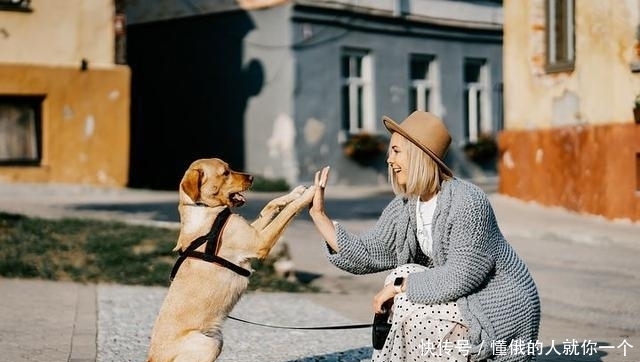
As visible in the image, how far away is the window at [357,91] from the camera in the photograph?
25156mm

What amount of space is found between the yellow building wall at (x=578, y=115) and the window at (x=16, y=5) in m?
8.77

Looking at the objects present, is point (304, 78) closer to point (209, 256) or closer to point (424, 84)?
point (424, 84)

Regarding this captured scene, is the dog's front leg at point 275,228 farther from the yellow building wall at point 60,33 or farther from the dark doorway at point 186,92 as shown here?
the dark doorway at point 186,92

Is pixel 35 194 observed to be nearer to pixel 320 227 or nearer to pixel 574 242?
pixel 574 242

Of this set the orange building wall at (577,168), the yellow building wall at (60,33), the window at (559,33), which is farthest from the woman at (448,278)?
the yellow building wall at (60,33)

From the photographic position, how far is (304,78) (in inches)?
949

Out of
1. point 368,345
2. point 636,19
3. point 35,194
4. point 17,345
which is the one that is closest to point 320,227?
point 368,345

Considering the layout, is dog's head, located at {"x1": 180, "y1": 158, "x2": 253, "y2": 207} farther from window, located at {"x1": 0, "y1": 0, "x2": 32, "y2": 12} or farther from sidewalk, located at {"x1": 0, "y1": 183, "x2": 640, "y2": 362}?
window, located at {"x1": 0, "y1": 0, "x2": 32, "y2": 12}

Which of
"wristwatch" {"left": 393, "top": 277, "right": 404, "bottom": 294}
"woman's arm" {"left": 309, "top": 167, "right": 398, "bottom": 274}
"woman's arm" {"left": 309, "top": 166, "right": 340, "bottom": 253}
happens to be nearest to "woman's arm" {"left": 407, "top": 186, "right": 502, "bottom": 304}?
"wristwatch" {"left": 393, "top": 277, "right": 404, "bottom": 294}

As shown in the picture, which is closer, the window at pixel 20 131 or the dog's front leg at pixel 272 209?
the dog's front leg at pixel 272 209

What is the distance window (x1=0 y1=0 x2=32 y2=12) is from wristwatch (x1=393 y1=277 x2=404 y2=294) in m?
16.3

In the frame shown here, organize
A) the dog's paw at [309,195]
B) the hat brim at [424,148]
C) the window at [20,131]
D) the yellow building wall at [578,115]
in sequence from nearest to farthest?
the hat brim at [424,148]
the dog's paw at [309,195]
the yellow building wall at [578,115]
the window at [20,131]

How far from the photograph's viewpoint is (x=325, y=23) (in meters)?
24.3

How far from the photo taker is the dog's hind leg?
212 inches
